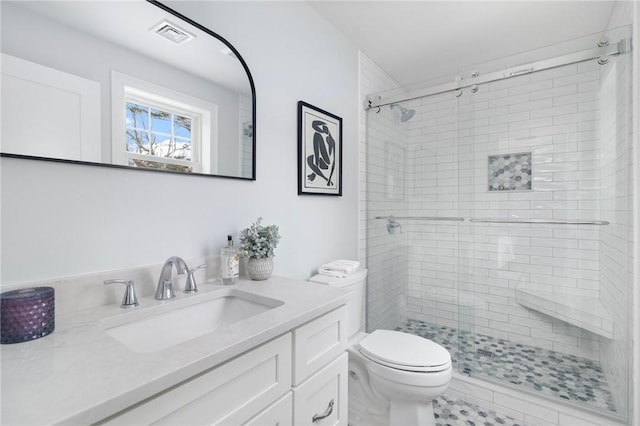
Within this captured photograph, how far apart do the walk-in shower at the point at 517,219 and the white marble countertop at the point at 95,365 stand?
68.4 inches

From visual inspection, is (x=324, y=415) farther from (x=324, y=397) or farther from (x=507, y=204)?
(x=507, y=204)

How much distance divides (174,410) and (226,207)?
0.90 metres

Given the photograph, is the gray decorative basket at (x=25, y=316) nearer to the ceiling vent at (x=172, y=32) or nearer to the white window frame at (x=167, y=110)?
the white window frame at (x=167, y=110)

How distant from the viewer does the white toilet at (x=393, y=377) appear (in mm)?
1445

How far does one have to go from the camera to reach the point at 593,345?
6.04 ft

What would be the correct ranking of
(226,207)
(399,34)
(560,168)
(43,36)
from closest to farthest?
(43,36) < (226,207) < (560,168) < (399,34)

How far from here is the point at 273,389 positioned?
851 mm

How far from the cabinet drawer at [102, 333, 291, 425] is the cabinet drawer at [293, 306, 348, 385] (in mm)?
39

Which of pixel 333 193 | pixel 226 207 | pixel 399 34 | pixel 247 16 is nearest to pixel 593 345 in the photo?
pixel 333 193

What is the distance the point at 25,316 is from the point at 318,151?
1.58 metres

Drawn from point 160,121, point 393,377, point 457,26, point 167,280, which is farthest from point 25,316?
point 457,26

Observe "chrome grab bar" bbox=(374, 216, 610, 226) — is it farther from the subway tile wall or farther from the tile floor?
the tile floor

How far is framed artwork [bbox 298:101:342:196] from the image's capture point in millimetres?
1847

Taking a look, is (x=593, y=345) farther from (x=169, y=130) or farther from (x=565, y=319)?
(x=169, y=130)
